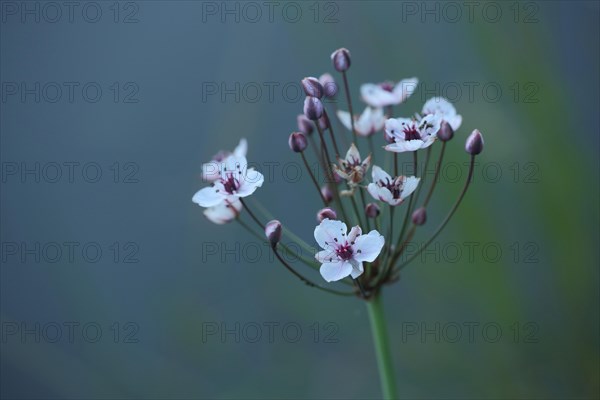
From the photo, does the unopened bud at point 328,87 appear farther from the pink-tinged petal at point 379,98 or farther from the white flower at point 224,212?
the white flower at point 224,212

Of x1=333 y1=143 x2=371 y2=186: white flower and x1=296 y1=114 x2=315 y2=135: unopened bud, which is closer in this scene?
x1=333 y1=143 x2=371 y2=186: white flower

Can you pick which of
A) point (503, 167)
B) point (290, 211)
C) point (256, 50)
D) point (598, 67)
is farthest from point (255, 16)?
point (598, 67)

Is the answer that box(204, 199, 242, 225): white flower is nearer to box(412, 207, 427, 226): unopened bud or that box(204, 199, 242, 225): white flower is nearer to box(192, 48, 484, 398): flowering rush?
box(192, 48, 484, 398): flowering rush

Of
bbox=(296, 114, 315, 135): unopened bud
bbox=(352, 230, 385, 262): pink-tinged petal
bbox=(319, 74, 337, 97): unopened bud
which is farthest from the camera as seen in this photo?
bbox=(296, 114, 315, 135): unopened bud

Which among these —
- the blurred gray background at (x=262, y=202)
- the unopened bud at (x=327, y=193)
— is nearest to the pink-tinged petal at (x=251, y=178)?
the unopened bud at (x=327, y=193)

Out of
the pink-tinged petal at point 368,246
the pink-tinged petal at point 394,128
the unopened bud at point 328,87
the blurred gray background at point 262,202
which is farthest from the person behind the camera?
the blurred gray background at point 262,202

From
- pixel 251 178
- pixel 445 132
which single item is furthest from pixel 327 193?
pixel 445 132

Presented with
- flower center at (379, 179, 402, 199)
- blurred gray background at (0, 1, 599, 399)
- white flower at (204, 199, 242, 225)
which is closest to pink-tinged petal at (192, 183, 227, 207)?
white flower at (204, 199, 242, 225)
